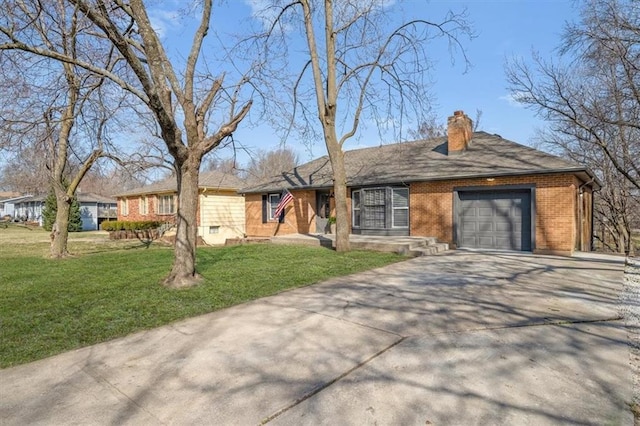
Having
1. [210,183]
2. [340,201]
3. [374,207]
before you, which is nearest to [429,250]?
[340,201]

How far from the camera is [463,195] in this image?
12812 millimetres

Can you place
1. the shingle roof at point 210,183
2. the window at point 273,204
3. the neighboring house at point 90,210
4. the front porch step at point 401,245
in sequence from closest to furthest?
1. the front porch step at point 401,245
2. the window at point 273,204
3. the shingle roof at point 210,183
4. the neighboring house at point 90,210

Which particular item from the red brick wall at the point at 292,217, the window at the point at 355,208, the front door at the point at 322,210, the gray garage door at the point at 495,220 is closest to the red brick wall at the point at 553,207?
the gray garage door at the point at 495,220

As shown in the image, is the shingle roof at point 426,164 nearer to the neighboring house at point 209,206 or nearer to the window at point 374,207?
the window at point 374,207

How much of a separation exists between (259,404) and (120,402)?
1.08 m

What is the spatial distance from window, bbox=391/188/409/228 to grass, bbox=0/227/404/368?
341cm

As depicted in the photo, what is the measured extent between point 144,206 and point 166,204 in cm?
300

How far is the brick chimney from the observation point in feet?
46.4

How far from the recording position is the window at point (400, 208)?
14.0 metres

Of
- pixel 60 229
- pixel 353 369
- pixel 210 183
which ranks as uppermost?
pixel 210 183

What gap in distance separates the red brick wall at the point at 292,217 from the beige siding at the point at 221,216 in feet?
10.3

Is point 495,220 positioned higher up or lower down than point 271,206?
lower down

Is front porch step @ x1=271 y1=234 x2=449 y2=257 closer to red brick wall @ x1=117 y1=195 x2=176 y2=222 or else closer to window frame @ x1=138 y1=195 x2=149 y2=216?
red brick wall @ x1=117 y1=195 x2=176 y2=222

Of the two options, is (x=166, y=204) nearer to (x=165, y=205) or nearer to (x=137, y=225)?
(x=165, y=205)
